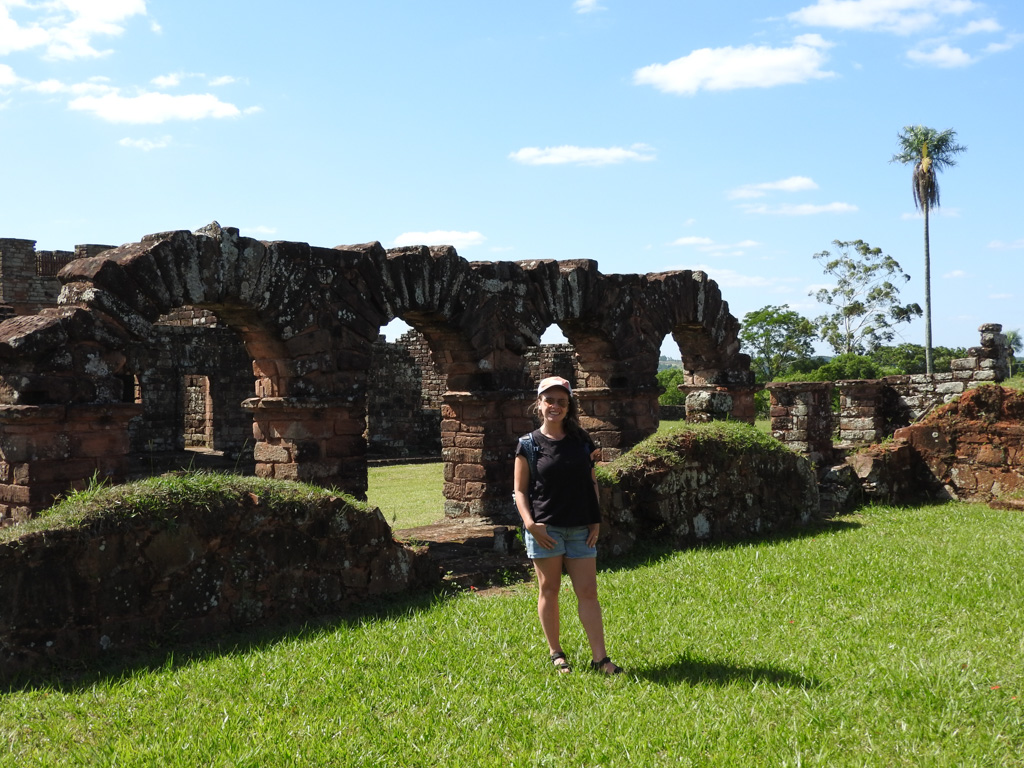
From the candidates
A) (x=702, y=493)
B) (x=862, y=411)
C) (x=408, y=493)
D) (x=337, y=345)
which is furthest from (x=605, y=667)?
(x=862, y=411)

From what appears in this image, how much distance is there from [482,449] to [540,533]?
6406 millimetres

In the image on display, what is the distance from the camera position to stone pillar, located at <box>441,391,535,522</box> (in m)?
11.2

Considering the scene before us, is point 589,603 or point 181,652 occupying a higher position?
point 589,603

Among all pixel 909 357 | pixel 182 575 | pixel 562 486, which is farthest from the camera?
pixel 909 357

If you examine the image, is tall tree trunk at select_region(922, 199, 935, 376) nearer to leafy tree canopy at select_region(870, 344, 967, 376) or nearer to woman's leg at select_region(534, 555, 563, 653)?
leafy tree canopy at select_region(870, 344, 967, 376)

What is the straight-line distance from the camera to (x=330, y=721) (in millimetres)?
4121

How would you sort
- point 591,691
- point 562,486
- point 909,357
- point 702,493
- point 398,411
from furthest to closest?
point 909,357, point 398,411, point 702,493, point 562,486, point 591,691

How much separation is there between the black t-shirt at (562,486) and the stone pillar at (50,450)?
15.8 ft

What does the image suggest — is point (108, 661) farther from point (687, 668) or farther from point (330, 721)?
point (687, 668)

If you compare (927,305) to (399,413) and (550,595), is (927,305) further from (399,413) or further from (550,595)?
(550,595)

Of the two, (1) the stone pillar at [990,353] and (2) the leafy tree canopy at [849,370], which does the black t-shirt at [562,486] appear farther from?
(2) the leafy tree canopy at [849,370]

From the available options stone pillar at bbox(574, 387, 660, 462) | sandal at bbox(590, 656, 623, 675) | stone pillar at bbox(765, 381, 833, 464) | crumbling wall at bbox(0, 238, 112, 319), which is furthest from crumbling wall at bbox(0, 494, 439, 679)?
crumbling wall at bbox(0, 238, 112, 319)

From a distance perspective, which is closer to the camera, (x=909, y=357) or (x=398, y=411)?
(x=398, y=411)

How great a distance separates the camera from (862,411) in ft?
63.1
